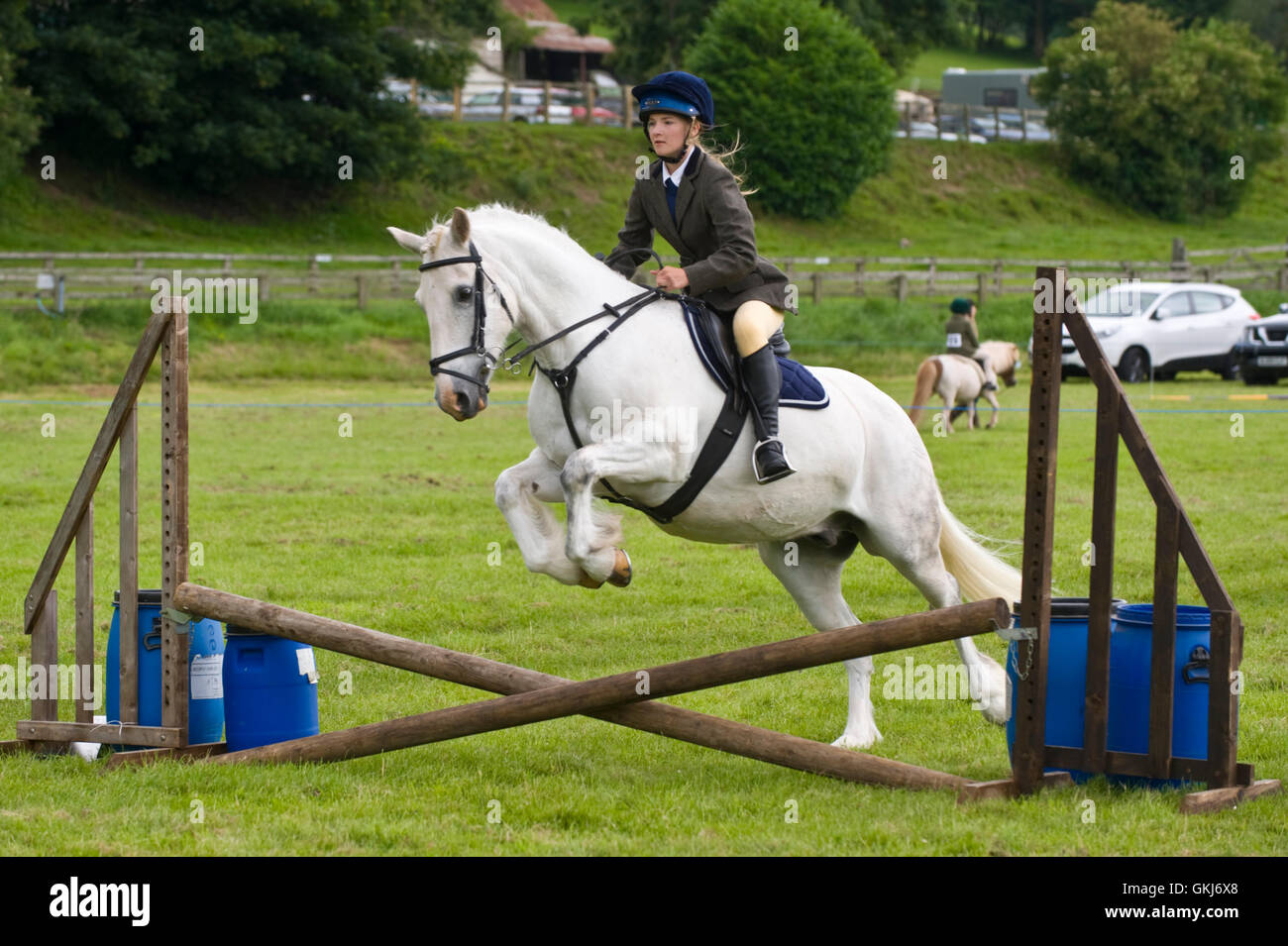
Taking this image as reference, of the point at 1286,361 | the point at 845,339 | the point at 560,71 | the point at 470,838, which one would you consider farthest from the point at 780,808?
the point at 560,71

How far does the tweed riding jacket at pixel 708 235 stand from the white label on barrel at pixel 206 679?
230cm

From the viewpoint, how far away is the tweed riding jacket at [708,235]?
5.85 metres

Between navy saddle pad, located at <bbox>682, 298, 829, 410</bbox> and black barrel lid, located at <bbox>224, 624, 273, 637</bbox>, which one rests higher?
navy saddle pad, located at <bbox>682, 298, 829, 410</bbox>

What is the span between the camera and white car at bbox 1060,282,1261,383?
25734 mm

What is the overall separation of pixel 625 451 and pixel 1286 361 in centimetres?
2065

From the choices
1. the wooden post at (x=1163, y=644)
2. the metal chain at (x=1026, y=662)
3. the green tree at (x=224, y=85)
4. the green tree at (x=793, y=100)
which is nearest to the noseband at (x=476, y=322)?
the metal chain at (x=1026, y=662)

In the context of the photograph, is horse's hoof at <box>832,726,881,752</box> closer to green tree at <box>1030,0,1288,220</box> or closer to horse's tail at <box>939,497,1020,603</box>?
horse's tail at <box>939,497,1020,603</box>

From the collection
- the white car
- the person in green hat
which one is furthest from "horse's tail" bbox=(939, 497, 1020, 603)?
the white car

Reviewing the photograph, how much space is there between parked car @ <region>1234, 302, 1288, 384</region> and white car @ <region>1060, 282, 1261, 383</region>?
3.73 feet

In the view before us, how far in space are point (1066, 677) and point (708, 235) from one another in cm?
218

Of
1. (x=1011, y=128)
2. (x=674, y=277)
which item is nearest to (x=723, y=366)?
(x=674, y=277)

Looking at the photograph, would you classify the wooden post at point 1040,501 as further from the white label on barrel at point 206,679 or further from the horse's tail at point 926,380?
the horse's tail at point 926,380

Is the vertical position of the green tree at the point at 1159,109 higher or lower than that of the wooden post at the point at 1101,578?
higher

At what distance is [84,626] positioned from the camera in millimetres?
6141
